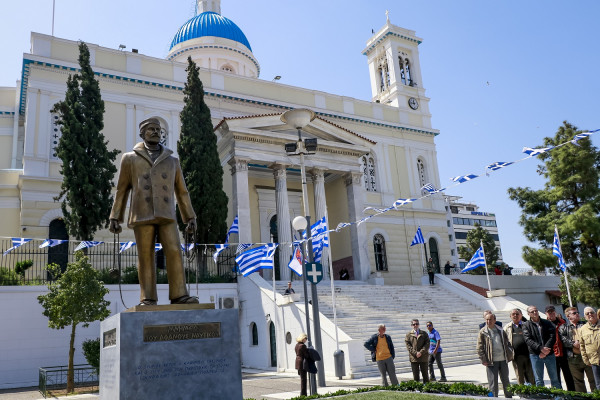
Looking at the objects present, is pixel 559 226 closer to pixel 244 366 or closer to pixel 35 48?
pixel 244 366

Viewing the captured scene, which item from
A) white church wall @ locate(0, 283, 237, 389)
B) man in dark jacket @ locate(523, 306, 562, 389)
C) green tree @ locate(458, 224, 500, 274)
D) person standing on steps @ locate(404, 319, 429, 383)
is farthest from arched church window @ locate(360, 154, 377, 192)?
green tree @ locate(458, 224, 500, 274)

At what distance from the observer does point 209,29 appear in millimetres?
36750

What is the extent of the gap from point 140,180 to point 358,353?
1049 cm

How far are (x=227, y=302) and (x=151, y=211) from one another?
1490 centimetres

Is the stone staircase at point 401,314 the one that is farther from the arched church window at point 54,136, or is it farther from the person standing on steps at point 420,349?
the arched church window at point 54,136

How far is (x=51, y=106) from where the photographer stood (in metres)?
25.3

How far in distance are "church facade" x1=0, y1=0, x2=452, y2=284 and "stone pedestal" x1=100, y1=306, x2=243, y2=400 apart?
16.9 meters

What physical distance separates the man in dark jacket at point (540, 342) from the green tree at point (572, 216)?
16.7 metres

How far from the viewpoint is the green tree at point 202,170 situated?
22.9 metres

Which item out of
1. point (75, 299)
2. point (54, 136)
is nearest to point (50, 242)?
point (75, 299)

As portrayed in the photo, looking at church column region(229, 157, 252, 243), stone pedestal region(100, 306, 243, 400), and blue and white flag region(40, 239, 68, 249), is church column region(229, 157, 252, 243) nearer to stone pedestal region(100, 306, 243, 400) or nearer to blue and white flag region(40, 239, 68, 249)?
blue and white flag region(40, 239, 68, 249)

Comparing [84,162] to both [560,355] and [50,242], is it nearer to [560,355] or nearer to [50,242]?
[50,242]

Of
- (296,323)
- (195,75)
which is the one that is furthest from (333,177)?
(296,323)

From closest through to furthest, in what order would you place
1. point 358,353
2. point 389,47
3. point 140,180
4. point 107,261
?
point 140,180
point 358,353
point 107,261
point 389,47
